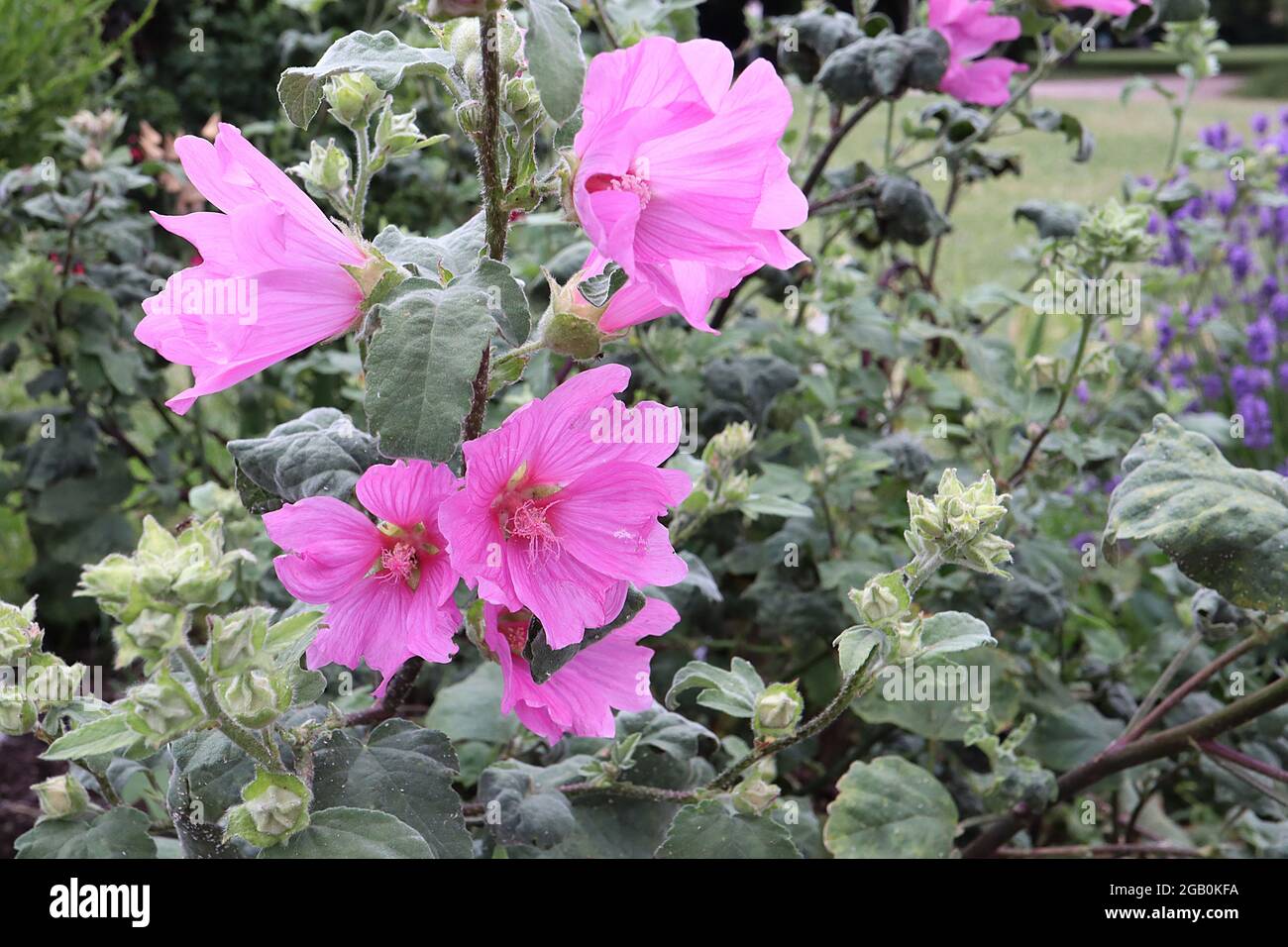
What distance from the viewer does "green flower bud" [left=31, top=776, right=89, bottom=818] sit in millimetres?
963

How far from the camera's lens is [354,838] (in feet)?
2.66

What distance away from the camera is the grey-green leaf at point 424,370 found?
674 millimetres

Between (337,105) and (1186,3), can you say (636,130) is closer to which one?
(337,105)

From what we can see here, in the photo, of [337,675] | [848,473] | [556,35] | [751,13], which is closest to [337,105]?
[556,35]

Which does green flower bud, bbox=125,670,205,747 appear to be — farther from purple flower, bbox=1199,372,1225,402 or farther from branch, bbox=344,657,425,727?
purple flower, bbox=1199,372,1225,402

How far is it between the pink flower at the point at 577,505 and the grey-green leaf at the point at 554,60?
21 cm

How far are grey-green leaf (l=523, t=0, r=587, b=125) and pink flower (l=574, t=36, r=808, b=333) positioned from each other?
0.11 feet

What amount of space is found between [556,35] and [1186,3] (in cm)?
145

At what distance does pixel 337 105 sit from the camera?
0.93 metres

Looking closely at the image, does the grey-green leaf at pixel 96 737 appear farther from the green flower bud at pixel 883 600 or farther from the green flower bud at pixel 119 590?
the green flower bud at pixel 883 600

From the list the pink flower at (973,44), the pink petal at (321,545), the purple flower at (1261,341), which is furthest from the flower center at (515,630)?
the purple flower at (1261,341)
